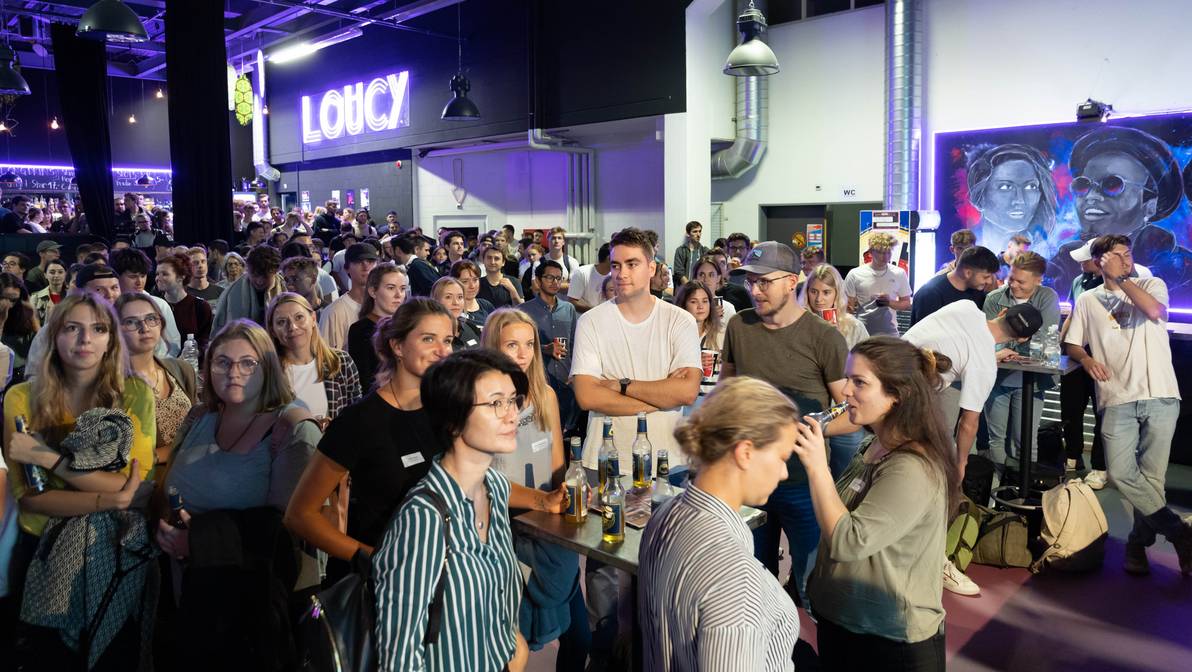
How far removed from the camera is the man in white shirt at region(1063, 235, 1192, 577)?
4.45 m

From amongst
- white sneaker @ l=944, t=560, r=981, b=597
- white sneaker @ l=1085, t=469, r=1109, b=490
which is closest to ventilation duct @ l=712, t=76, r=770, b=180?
white sneaker @ l=1085, t=469, r=1109, b=490

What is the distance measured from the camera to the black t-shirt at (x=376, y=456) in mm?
2432

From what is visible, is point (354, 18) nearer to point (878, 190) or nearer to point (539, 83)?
point (539, 83)

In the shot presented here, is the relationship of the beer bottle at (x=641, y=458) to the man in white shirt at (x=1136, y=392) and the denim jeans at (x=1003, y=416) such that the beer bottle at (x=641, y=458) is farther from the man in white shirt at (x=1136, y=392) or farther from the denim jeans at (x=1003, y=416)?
the denim jeans at (x=1003, y=416)

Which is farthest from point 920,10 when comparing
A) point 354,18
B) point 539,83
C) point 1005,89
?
point 354,18

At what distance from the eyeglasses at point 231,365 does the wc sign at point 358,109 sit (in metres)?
13.5

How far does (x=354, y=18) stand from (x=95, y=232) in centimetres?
553

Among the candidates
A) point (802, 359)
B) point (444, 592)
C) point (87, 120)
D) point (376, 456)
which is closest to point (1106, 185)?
point (802, 359)

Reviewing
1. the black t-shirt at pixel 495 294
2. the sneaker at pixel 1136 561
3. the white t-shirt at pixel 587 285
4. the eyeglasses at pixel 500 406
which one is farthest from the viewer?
the white t-shirt at pixel 587 285

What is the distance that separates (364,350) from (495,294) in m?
2.63

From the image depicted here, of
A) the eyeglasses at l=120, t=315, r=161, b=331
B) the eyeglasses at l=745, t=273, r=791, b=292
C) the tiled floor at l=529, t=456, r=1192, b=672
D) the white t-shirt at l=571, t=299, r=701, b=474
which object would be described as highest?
the eyeglasses at l=745, t=273, r=791, b=292

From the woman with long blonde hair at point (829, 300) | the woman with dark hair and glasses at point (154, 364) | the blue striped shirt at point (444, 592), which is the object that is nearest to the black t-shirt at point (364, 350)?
the woman with dark hair and glasses at point (154, 364)

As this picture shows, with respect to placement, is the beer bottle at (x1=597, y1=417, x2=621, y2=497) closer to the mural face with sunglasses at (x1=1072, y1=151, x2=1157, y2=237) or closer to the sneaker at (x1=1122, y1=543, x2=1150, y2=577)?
the sneaker at (x1=1122, y1=543, x2=1150, y2=577)

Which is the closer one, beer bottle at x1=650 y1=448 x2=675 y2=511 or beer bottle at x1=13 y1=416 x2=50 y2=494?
beer bottle at x1=13 y1=416 x2=50 y2=494
